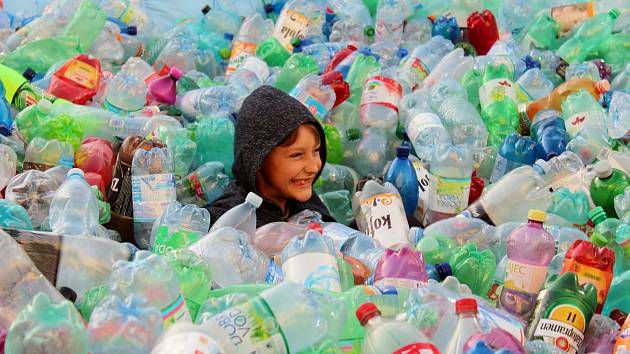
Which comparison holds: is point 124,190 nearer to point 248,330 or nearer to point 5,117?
point 5,117

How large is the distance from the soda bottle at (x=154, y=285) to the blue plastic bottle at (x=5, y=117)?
187 centimetres

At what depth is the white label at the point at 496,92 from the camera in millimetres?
4973

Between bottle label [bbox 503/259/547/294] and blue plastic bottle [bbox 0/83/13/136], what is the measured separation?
2.15 m

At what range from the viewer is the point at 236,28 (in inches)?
249

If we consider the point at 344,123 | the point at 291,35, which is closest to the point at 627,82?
the point at 344,123

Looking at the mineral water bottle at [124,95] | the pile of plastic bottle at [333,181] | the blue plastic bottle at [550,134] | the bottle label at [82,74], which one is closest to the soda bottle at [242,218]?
the pile of plastic bottle at [333,181]

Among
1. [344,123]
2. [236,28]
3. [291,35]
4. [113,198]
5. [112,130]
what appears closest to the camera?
[113,198]

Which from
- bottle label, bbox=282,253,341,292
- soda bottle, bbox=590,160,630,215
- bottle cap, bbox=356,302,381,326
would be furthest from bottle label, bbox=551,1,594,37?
bottle cap, bbox=356,302,381,326

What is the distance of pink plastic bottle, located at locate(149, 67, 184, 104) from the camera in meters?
5.10

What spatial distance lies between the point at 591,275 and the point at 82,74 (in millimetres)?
2805

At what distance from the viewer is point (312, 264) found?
288 centimetres

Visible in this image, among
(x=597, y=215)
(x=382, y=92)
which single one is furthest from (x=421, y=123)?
(x=597, y=215)

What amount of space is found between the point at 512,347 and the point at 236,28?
4287 millimetres

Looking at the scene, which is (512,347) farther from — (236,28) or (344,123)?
(236,28)
